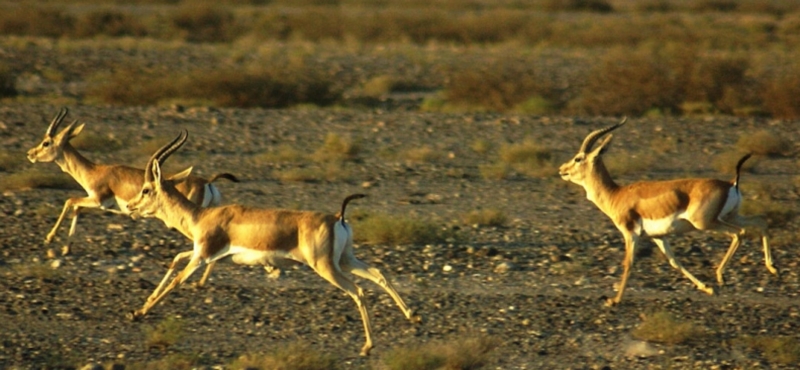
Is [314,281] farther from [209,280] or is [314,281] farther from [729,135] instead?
[729,135]

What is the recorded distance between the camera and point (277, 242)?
8.78 m

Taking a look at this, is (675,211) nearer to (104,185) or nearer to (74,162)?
(104,185)

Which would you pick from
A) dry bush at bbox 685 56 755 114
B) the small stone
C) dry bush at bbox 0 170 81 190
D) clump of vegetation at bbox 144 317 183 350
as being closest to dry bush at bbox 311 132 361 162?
dry bush at bbox 0 170 81 190

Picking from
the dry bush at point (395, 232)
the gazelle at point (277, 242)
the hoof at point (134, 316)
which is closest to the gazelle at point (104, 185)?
the gazelle at point (277, 242)

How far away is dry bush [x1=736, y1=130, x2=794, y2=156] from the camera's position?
17938 mm

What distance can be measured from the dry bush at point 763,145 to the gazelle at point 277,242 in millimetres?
10108

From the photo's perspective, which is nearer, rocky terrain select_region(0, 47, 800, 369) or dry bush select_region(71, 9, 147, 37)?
rocky terrain select_region(0, 47, 800, 369)

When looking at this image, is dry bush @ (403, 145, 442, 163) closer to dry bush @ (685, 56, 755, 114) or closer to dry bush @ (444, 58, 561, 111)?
dry bush @ (444, 58, 561, 111)

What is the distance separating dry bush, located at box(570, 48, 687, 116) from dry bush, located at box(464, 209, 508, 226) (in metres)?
10.0

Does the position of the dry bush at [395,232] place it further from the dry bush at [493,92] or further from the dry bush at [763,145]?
the dry bush at [493,92]

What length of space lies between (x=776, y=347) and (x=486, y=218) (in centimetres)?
465

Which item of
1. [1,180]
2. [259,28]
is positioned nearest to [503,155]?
[1,180]

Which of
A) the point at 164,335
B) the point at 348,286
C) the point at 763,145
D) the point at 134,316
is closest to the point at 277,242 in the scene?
the point at 348,286

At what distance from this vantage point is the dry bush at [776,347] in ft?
28.3
